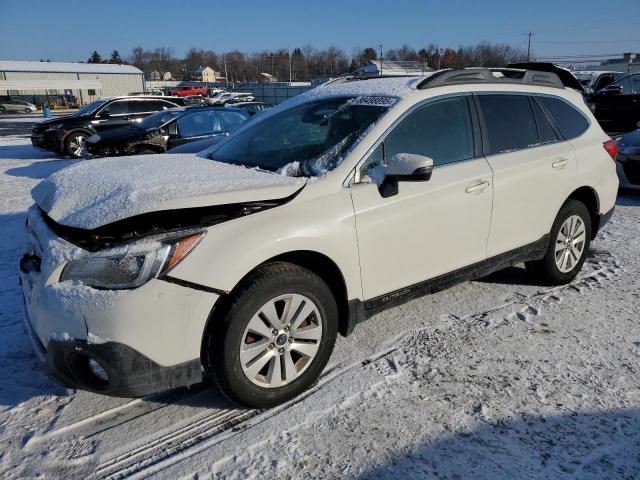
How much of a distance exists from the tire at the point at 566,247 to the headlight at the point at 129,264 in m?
3.22

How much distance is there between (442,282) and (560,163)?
1592mm

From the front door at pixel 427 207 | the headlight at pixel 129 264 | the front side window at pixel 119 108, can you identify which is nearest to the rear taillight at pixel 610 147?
the front door at pixel 427 207

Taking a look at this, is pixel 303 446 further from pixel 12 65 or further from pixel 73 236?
pixel 12 65

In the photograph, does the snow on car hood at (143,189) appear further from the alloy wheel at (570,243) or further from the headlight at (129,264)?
the alloy wheel at (570,243)

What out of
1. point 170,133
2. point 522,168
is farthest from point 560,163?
point 170,133

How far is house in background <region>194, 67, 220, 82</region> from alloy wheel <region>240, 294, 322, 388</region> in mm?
133533

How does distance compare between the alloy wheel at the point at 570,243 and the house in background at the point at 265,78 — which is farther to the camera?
the house in background at the point at 265,78

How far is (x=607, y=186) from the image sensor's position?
4.63m

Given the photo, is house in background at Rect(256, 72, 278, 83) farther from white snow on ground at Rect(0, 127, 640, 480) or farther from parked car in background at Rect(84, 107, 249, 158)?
white snow on ground at Rect(0, 127, 640, 480)

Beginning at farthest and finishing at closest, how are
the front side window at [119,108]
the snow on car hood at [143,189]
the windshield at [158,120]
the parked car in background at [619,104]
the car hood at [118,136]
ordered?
the front side window at [119,108] → the parked car in background at [619,104] → the windshield at [158,120] → the car hood at [118,136] → the snow on car hood at [143,189]

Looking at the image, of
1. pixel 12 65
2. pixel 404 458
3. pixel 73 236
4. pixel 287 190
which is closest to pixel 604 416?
pixel 404 458

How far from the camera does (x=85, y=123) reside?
13.8 m

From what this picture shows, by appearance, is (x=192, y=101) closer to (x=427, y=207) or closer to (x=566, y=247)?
(x=566, y=247)

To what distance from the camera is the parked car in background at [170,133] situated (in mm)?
9836
